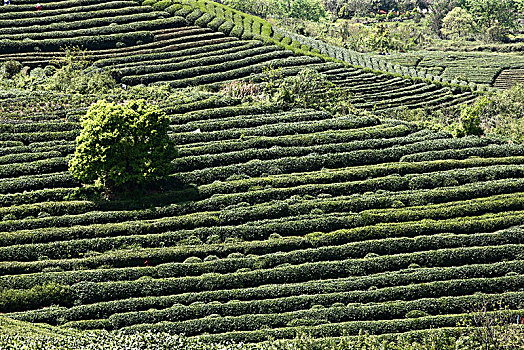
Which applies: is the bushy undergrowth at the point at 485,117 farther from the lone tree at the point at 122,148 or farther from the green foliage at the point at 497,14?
the green foliage at the point at 497,14

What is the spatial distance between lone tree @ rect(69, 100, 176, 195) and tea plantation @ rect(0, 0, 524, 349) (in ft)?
6.10

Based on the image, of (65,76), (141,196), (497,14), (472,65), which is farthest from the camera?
(497,14)

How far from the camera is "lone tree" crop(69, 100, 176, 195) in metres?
40.6

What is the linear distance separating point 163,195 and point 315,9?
377 feet

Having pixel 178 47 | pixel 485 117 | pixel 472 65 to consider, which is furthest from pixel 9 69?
pixel 472 65

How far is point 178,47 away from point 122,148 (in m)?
32.3

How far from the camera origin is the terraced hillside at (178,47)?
6575 centimetres

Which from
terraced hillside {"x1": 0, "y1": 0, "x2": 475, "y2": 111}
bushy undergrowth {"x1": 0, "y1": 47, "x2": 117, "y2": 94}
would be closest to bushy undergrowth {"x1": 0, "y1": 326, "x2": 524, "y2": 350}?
bushy undergrowth {"x1": 0, "y1": 47, "x2": 117, "y2": 94}

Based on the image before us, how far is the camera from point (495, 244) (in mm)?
37656

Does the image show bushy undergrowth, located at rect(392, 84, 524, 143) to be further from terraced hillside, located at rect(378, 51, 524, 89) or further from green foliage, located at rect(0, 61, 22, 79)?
green foliage, located at rect(0, 61, 22, 79)

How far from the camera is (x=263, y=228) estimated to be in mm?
39062

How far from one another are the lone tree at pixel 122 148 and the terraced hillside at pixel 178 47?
21077 mm

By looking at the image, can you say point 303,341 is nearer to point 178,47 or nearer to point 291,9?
point 178,47

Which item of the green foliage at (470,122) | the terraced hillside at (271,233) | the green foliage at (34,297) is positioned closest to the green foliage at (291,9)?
the green foliage at (470,122)
